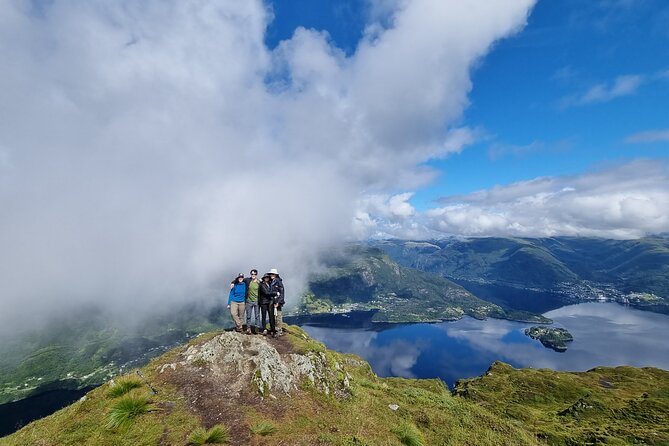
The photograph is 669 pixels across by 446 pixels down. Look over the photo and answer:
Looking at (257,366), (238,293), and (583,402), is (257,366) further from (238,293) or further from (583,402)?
(583,402)

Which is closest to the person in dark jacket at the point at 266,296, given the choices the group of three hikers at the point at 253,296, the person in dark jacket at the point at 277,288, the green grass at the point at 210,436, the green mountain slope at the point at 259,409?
the group of three hikers at the point at 253,296

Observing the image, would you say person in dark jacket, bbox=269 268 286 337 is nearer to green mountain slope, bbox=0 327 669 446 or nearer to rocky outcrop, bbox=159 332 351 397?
green mountain slope, bbox=0 327 669 446

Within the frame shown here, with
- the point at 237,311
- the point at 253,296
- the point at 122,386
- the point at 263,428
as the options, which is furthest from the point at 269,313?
the point at 263,428

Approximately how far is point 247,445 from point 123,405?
750 centimetres

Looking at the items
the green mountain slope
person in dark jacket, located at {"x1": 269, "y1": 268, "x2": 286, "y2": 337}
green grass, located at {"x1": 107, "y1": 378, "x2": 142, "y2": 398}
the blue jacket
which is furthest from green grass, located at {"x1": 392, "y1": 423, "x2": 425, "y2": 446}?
green grass, located at {"x1": 107, "y1": 378, "x2": 142, "y2": 398}

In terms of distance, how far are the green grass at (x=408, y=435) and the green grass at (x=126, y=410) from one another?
15487 mm

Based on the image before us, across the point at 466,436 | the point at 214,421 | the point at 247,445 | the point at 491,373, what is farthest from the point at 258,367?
the point at 491,373

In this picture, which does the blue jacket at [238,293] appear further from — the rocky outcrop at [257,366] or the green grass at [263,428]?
the green grass at [263,428]

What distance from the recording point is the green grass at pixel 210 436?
51.9ft

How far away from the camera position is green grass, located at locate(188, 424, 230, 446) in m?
15.8

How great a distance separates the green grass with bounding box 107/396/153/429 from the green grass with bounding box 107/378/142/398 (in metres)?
1.59

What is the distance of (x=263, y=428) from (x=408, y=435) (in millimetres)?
9465

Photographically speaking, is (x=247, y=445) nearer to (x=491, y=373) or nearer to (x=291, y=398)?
(x=291, y=398)

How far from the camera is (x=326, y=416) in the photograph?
21.4 meters
